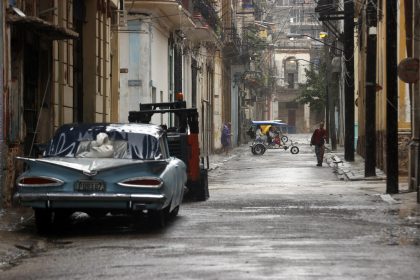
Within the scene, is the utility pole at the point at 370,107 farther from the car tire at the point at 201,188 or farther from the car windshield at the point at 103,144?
the car windshield at the point at 103,144

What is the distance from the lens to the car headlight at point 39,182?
11.9 metres

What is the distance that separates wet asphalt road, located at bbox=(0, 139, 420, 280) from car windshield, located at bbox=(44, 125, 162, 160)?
1050 millimetres

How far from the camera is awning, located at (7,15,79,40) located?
15227 millimetres

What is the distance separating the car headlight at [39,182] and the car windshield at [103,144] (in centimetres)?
102

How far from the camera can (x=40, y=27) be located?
639 inches

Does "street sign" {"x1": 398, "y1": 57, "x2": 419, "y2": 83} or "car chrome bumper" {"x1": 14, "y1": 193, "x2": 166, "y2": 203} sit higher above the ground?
"street sign" {"x1": 398, "y1": 57, "x2": 419, "y2": 83}

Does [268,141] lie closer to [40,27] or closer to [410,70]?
[410,70]

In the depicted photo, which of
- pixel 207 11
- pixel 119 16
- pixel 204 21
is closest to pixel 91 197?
pixel 119 16

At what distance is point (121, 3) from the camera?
27.1 meters

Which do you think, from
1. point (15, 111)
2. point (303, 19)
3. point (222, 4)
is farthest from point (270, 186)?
point (303, 19)

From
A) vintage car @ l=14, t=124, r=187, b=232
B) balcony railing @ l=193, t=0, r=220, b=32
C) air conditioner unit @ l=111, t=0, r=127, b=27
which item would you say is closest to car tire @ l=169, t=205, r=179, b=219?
vintage car @ l=14, t=124, r=187, b=232

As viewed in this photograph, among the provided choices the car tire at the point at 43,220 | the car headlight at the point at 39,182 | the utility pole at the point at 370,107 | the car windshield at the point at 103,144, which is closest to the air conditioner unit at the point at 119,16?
the utility pole at the point at 370,107

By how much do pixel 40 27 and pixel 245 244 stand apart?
702 centimetres

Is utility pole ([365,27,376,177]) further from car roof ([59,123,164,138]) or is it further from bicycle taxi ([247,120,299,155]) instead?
bicycle taxi ([247,120,299,155])
